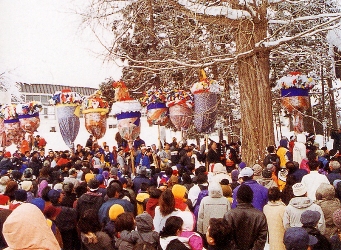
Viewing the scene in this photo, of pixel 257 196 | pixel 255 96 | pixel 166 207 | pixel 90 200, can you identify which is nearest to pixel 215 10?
pixel 255 96

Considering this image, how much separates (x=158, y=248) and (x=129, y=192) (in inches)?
106

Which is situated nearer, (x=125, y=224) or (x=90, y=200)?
(x=125, y=224)

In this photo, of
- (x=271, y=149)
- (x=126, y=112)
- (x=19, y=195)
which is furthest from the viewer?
(x=126, y=112)

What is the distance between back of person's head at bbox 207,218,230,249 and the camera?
3963 millimetres

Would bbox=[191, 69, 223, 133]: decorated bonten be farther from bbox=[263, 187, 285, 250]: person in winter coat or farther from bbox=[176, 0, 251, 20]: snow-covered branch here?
bbox=[263, 187, 285, 250]: person in winter coat

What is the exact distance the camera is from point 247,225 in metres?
4.95

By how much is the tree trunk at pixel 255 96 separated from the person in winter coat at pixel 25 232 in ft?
22.6

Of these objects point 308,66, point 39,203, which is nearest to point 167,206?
point 39,203

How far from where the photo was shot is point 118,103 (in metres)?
Result: 11.3

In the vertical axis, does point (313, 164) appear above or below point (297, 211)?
above

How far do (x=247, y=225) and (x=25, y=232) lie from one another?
7.99 ft

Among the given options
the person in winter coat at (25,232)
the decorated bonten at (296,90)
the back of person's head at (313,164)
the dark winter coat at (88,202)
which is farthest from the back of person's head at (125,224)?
the decorated bonten at (296,90)

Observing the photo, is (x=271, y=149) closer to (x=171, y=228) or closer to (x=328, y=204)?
(x=328, y=204)

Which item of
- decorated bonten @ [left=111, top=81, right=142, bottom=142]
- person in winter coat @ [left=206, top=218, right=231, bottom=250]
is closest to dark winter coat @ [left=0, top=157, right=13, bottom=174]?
decorated bonten @ [left=111, top=81, right=142, bottom=142]
